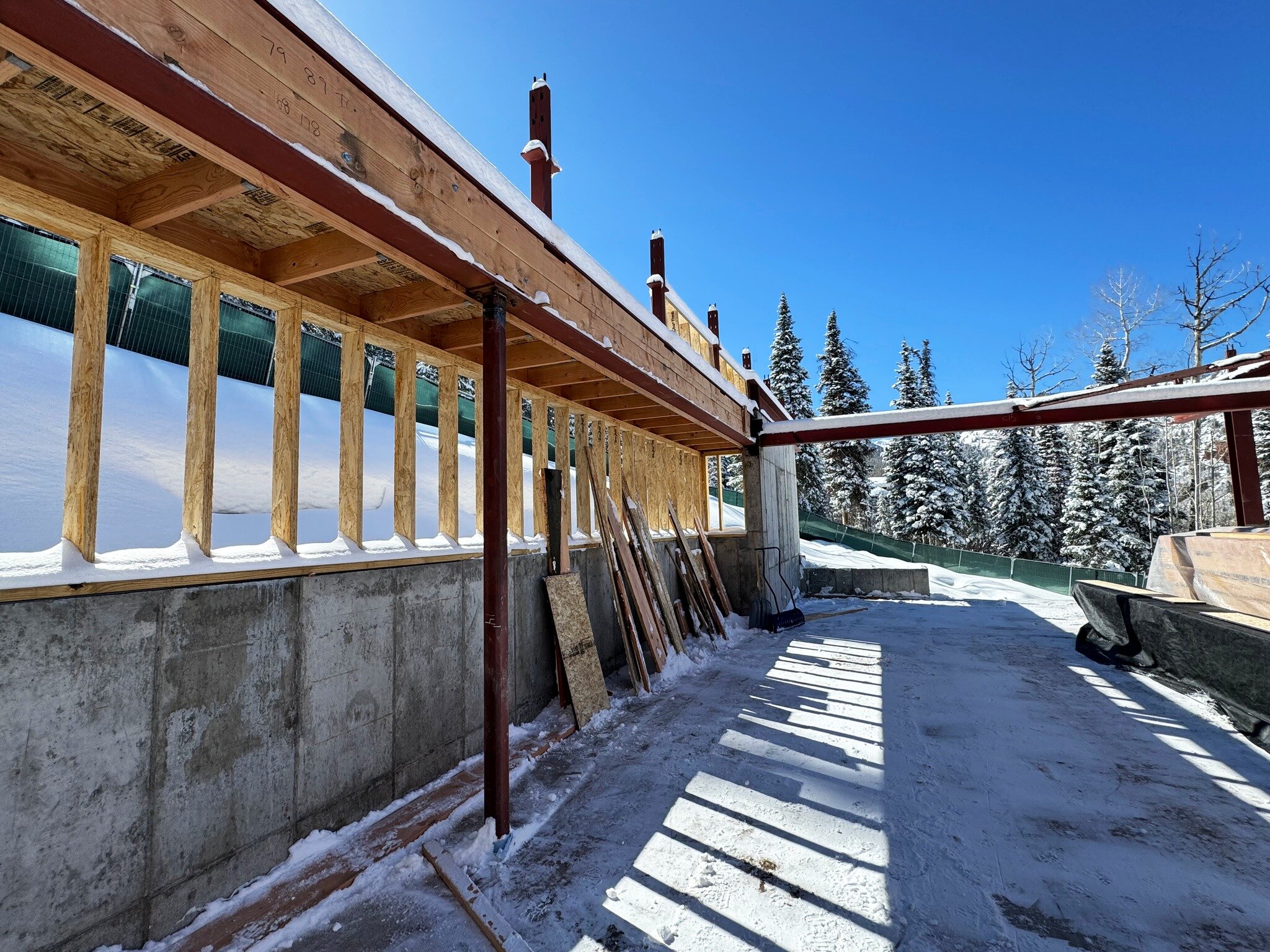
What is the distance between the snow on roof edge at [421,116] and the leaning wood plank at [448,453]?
161cm

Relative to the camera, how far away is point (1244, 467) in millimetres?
10070

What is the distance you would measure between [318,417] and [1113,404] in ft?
55.0

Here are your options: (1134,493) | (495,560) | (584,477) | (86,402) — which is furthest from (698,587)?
(1134,493)

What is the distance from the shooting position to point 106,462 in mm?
8086

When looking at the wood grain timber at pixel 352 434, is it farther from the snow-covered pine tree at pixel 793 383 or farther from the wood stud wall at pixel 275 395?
the snow-covered pine tree at pixel 793 383

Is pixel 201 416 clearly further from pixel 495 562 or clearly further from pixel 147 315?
pixel 147 315

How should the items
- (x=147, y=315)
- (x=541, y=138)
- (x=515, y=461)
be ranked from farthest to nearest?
(x=147, y=315) < (x=515, y=461) < (x=541, y=138)

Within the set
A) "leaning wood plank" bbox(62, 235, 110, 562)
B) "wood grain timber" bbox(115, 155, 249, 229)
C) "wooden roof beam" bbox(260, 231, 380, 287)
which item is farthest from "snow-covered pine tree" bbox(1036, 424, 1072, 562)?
"leaning wood plank" bbox(62, 235, 110, 562)

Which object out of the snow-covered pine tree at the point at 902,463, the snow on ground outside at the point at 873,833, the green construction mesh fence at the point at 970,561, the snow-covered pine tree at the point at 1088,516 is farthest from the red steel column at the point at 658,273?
the snow-covered pine tree at the point at 1088,516

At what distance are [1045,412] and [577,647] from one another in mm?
9036

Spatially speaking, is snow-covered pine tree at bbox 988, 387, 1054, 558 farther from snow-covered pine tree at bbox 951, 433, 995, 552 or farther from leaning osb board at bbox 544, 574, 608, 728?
leaning osb board at bbox 544, 574, 608, 728

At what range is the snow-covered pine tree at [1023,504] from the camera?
2827cm

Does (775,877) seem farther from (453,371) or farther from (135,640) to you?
(453,371)

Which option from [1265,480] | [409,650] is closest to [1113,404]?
[409,650]
